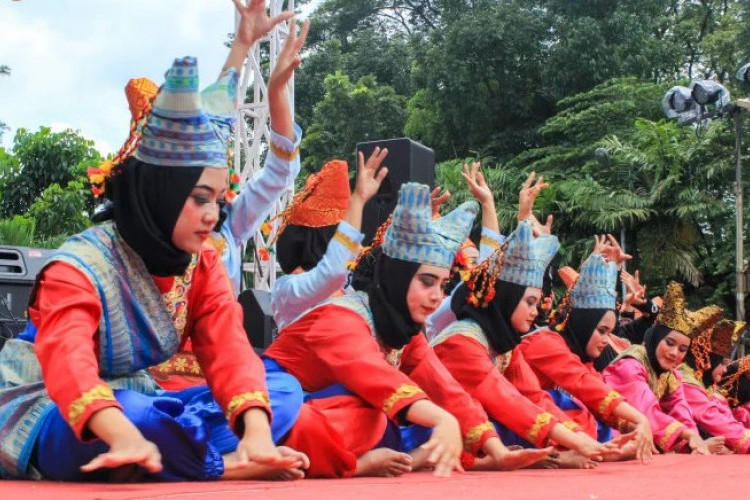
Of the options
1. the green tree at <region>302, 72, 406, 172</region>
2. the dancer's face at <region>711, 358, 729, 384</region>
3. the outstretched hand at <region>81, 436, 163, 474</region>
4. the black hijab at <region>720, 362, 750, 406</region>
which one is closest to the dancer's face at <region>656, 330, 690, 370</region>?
the dancer's face at <region>711, 358, 729, 384</region>

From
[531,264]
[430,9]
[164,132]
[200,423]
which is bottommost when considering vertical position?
[200,423]

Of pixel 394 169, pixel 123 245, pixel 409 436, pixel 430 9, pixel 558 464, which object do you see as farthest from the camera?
pixel 430 9

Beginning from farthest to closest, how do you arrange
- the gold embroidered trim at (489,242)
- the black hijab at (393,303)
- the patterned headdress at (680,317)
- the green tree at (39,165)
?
the green tree at (39,165) → the patterned headdress at (680,317) → the gold embroidered trim at (489,242) → the black hijab at (393,303)

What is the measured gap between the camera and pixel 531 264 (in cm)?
473

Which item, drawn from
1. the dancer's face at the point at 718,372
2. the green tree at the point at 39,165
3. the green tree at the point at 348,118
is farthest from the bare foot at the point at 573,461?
the green tree at the point at 348,118

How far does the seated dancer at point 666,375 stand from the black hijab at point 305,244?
232cm

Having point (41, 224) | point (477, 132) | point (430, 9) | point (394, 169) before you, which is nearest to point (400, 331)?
point (394, 169)

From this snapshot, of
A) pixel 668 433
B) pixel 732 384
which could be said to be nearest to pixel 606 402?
pixel 668 433

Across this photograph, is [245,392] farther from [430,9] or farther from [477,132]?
[430,9]

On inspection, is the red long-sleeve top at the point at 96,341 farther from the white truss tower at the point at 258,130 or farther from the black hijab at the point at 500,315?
A: the white truss tower at the point at 258,130

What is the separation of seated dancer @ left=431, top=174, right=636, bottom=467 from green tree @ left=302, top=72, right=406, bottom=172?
15026mm

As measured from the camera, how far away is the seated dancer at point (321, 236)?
4.05 meters

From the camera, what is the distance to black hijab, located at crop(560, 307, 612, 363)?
5953mm

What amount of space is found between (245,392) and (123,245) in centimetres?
52
